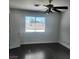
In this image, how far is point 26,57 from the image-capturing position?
386 cm

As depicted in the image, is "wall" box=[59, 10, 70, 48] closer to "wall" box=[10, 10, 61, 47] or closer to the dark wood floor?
the dark wood floor

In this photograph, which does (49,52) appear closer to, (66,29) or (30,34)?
(66,29)

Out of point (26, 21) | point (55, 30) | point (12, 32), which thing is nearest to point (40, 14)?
point (26, 21)

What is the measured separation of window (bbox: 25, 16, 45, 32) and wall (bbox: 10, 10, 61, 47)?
0.26 meters

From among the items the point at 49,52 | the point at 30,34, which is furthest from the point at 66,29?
the point at 30,34

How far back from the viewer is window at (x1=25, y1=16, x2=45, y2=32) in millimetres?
6460

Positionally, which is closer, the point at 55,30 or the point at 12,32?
the point at 12,32

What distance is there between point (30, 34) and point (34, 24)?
74 cm

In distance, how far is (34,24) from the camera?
21.8 feet
